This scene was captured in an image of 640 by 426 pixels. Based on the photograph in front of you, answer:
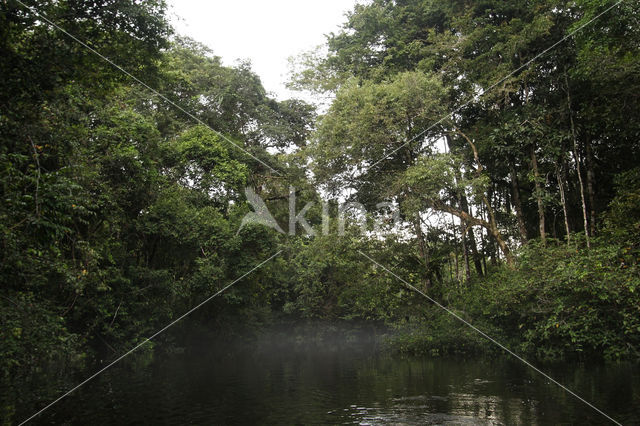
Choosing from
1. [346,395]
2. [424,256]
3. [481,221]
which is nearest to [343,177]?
[424,256]

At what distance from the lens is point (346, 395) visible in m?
10.8

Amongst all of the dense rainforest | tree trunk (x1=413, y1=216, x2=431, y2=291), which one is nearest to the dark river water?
the dense rainforest

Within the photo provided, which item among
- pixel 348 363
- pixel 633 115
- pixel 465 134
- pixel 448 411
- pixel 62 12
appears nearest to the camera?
pixel 448 411

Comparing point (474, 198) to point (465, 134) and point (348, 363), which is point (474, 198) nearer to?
point (465, 134)

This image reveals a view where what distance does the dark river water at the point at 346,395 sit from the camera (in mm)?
8508

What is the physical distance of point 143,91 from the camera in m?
23.3

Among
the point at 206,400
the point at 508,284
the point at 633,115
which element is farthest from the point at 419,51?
the point at 206,400

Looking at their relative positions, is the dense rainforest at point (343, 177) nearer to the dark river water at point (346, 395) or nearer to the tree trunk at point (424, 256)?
the tree trunk at point (424, 256)

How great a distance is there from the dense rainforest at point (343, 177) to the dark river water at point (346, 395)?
61.5 inches

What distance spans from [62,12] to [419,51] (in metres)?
15.2

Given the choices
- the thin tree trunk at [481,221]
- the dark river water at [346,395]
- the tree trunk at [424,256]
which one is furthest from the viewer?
the tree trunk at [424,256]

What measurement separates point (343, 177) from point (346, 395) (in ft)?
37.5

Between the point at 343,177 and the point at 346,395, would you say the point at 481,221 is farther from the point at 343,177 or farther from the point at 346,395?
the point at 346,395

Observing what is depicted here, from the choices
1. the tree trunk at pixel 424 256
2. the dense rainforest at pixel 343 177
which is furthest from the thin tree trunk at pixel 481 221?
the tree trunk at pixel 424 256
